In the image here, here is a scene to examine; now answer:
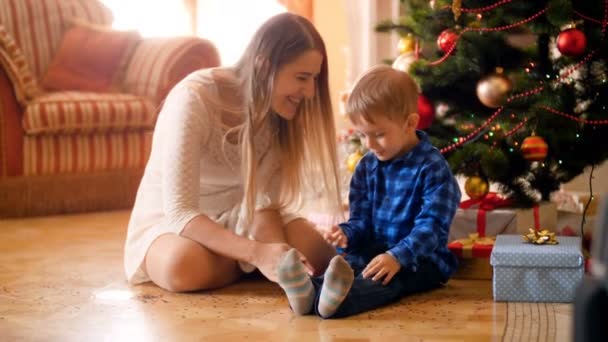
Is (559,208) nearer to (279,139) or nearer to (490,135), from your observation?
(490,135)

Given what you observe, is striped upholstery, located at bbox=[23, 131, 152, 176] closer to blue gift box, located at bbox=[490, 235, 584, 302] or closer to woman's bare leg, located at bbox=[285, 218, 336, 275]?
woman's bare leg, located at bbox=[285, 218, 336, 275]

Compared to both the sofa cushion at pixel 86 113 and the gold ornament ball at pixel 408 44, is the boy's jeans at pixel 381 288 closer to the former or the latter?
the gold ornament ball at pixel 408 44

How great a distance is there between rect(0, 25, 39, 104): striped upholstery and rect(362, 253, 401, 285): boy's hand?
1888mm

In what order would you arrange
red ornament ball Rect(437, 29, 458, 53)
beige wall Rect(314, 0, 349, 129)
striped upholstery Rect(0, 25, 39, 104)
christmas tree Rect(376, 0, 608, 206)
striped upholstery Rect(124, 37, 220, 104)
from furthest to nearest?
beige wall Rect(314, 0, 349, 129)
striped upholstery Rect(124, 37, 220, 104)
striped upholstery Rect(0, 25, 39, 104)
red ornament ball Rect(437, 29, 458, 53)
christmas tree Rect(376, 0, 608, 206)

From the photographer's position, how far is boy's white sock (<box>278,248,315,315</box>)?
189 cm

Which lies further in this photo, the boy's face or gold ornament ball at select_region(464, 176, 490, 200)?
gold ornament ball at select_region(464, 176, 490, 200)

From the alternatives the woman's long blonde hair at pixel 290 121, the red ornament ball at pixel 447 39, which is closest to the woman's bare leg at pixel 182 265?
the woman's long blonde hair at pixel 290 121

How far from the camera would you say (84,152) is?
142 inches

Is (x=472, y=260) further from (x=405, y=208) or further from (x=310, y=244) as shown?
(x=310, y=244)

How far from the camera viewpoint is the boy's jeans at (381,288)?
6.47 ft

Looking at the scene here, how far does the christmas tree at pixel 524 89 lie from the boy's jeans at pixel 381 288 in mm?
526

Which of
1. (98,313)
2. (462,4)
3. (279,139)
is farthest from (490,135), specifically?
(98,313)

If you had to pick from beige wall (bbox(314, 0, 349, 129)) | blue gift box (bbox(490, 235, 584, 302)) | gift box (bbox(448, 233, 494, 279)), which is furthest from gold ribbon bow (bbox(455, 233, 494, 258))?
beige wall (bbox(314, 0, 349, 129))

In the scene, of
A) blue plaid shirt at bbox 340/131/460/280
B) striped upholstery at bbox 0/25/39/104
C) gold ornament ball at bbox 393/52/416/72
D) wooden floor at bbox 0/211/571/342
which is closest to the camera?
wooden floor at bbox 0/211/571/342
